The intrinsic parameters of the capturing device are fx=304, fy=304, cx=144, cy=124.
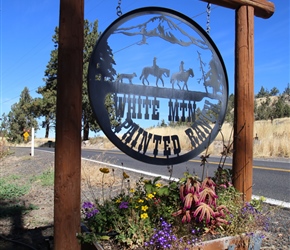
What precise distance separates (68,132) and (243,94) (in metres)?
1.85

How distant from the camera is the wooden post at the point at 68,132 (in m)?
2.16

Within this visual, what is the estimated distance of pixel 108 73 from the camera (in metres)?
2.57

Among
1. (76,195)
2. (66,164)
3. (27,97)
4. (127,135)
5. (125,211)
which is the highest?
(27,97)

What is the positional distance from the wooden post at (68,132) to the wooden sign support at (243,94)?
160 centimetres

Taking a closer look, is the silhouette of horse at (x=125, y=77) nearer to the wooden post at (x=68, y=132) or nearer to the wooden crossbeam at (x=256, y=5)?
the wooden post at (x=68, y=132)

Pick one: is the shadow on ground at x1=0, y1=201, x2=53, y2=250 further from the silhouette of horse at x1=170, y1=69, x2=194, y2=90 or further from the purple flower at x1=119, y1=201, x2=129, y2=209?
the silhouette of horse at x1=170, y1=69, x2=194, y2=90

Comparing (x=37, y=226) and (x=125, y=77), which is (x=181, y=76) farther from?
(x=37, y=226)

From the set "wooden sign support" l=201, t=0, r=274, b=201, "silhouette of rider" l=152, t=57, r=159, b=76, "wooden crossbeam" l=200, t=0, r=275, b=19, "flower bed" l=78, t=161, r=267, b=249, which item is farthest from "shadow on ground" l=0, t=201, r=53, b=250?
"wooden crossbeam" l=200, t=0, r=275, b=19

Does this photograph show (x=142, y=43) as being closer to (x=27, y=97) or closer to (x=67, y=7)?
(x=67, y=7)

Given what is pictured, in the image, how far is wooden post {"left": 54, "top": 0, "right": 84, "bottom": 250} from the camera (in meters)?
2.16

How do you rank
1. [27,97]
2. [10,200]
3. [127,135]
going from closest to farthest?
[127,135]
[10,200]
[27,97]

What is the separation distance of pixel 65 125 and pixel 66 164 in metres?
0.28

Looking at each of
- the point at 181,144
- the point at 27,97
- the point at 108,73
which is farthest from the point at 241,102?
the point at 27,97

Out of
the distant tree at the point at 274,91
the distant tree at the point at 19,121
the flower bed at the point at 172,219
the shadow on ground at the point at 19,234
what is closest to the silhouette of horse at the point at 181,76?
the flower bed at the point at 172,219
